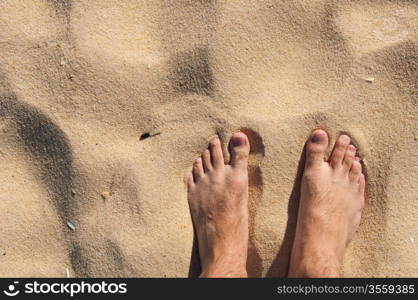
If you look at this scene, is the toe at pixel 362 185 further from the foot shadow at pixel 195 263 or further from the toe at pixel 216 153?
the foot shadow at pixel 195 263

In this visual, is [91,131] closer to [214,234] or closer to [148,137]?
[148,137]

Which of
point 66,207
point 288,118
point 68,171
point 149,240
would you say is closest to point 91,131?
point 68,171

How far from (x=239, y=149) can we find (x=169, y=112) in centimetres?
33

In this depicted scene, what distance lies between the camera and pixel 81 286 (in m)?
1.79

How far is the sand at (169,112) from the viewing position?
1.77 metres

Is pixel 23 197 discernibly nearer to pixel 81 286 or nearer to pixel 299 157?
pixel 81 286

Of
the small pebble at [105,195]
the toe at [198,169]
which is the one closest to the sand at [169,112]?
the small pebble at [105,195]

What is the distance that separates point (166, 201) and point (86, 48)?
72cm

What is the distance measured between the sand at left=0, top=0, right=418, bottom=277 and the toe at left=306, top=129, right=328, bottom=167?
32 millimetres

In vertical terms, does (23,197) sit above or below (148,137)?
below

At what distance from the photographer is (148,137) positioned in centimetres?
180

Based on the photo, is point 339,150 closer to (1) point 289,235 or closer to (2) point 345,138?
(2) point 345,138

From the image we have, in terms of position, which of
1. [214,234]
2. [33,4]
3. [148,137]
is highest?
[33,4]

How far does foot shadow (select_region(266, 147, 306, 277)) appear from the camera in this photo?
181 cm
